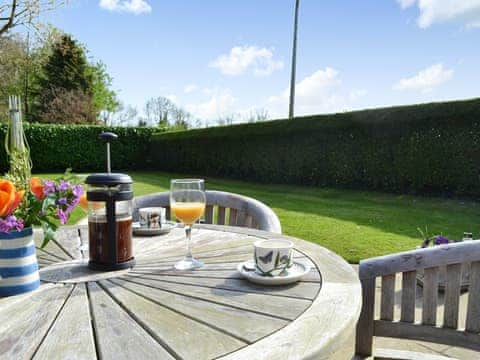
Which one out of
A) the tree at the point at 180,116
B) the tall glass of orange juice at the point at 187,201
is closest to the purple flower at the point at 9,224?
the tall glass of orange juice at the point at 187,201

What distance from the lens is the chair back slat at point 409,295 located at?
3.95 ft

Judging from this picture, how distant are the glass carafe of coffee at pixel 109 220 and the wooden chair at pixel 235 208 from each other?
91 cm

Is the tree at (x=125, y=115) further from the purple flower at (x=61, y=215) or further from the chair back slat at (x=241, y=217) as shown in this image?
the purple flower at (x=61, y=215)

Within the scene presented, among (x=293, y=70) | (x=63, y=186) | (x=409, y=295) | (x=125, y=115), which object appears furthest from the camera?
(x=125, y=115)

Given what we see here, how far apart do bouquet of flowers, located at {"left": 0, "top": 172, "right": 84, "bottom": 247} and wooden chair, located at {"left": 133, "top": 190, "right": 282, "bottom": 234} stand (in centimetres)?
108

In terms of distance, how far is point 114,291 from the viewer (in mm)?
916

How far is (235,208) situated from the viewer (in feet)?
7.25

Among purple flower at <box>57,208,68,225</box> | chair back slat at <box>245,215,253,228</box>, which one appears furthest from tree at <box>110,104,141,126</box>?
purple flower at <box>57,208,68,225</box>

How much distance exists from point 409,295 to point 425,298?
49 millimetres

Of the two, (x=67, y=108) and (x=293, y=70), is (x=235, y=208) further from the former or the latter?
(x=67, y=108)

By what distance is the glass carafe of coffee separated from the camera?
1008 millimetres

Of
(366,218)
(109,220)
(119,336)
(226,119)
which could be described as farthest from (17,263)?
(226,119)

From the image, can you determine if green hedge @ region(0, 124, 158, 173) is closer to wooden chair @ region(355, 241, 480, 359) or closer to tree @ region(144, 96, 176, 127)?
wooden chair @ region(355, 241, 480, 359)

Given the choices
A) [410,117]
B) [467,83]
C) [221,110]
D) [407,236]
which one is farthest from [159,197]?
[221,110]
